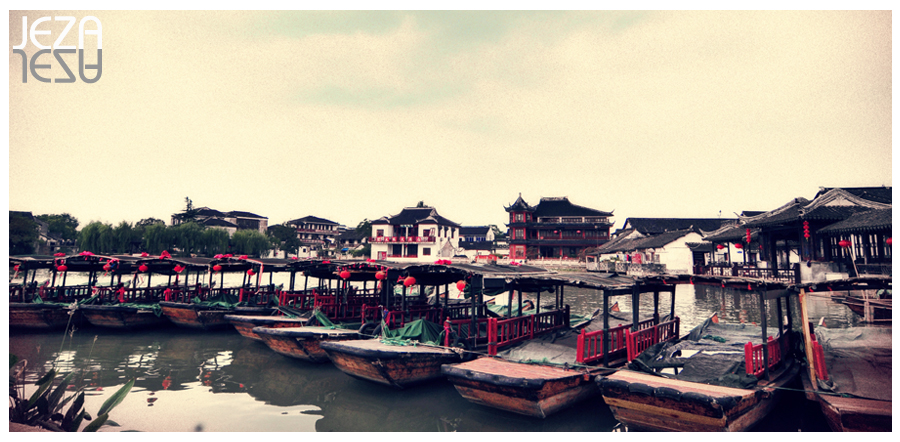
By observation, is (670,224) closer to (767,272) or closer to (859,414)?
(767,272)

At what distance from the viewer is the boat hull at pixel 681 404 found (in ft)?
15.5

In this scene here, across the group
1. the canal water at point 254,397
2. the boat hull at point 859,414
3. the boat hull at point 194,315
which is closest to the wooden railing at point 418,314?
the canal water at point 254,397

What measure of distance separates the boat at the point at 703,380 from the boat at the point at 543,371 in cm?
52

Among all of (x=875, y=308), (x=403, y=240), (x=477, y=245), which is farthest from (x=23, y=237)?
(x=477, y=245)

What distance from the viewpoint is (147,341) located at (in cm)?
1179

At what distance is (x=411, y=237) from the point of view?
44062 millimetres

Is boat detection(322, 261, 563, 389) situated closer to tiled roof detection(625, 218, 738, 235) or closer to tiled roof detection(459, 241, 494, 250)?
tiled roof detection(625, 218, 738, 235)

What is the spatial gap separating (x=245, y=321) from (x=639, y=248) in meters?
26.4

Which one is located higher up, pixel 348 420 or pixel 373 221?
pixel 373 221

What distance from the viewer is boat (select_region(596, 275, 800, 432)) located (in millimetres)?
4820

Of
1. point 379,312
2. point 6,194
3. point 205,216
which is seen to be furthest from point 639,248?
point 205,216

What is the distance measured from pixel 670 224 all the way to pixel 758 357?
134ft

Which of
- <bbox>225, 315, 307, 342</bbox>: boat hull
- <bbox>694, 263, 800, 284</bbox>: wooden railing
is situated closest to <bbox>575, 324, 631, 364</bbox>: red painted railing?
<bbox>225, 315, 307, 342</bbox>: boat hull
